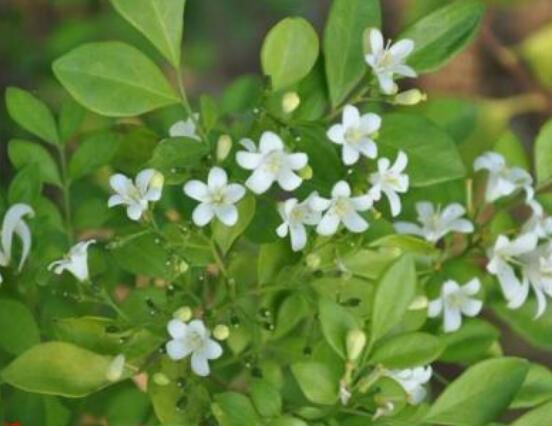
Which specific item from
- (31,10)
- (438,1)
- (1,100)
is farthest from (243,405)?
(31,10)

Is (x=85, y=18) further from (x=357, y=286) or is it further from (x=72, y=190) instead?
(x=357, y=286)

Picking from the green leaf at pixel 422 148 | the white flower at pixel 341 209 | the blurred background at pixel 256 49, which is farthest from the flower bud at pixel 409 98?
the blurred background at pixel 256 49

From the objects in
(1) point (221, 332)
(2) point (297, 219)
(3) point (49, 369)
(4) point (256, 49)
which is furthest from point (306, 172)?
(4) point (256, 49)

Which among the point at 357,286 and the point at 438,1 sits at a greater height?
the point at 357,286

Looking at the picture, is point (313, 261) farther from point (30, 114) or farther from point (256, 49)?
point (256, 49)

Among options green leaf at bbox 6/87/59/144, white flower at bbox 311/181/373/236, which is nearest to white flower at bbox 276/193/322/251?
white flower at bbox 311/181/373/236

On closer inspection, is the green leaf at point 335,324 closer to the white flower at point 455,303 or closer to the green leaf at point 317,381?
the green leaf at point 317,381

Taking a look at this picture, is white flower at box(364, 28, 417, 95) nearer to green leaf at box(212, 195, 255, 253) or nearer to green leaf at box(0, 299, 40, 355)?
green leaf at box(212, 195, 255, 253)
